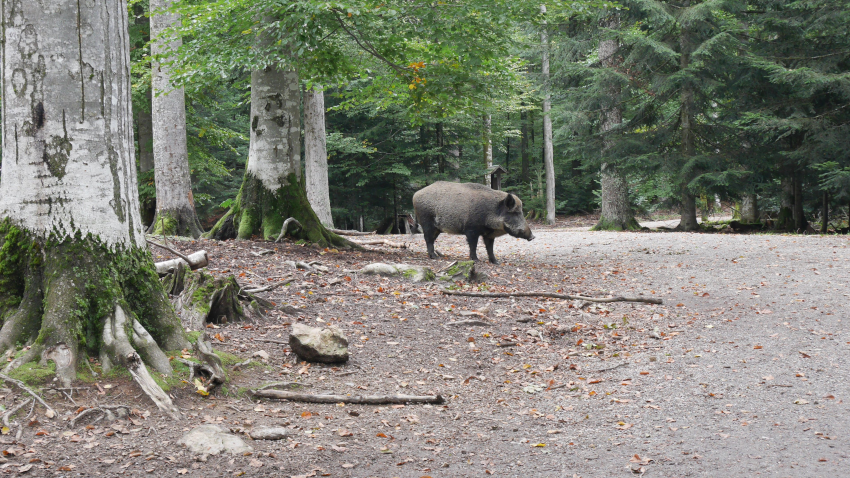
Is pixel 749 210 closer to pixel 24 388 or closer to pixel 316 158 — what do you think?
pixel 316 158

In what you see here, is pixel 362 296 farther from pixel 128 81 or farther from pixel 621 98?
pixel 621 98

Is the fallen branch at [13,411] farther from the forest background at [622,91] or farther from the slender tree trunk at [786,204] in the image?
the slender tree trunk at [786,204]

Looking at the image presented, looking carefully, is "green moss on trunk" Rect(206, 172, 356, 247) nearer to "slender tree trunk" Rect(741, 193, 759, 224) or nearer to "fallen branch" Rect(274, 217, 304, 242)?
"fallen branch" Rect(274, 217, 304, 242)

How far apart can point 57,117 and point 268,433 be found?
253 centimetres

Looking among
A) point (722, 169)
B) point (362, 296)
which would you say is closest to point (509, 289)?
point (362, 296)

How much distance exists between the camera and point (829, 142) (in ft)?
57.7

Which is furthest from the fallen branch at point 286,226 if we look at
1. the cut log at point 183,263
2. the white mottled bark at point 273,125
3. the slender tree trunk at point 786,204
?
the slender tree trunk at point 786,204

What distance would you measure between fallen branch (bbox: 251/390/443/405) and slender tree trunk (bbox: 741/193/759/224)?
2231cm

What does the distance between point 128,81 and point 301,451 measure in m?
2.94

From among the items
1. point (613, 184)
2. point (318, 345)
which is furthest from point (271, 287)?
point (613, 184)

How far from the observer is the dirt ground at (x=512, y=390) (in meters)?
3.69

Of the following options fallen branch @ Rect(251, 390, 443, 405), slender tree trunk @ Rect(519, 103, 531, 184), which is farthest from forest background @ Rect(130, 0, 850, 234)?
slender tree trunk @ Rect(519, 103, 531, 184)

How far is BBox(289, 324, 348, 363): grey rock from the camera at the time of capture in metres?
5.37

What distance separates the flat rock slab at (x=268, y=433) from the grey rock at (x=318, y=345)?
137cm
